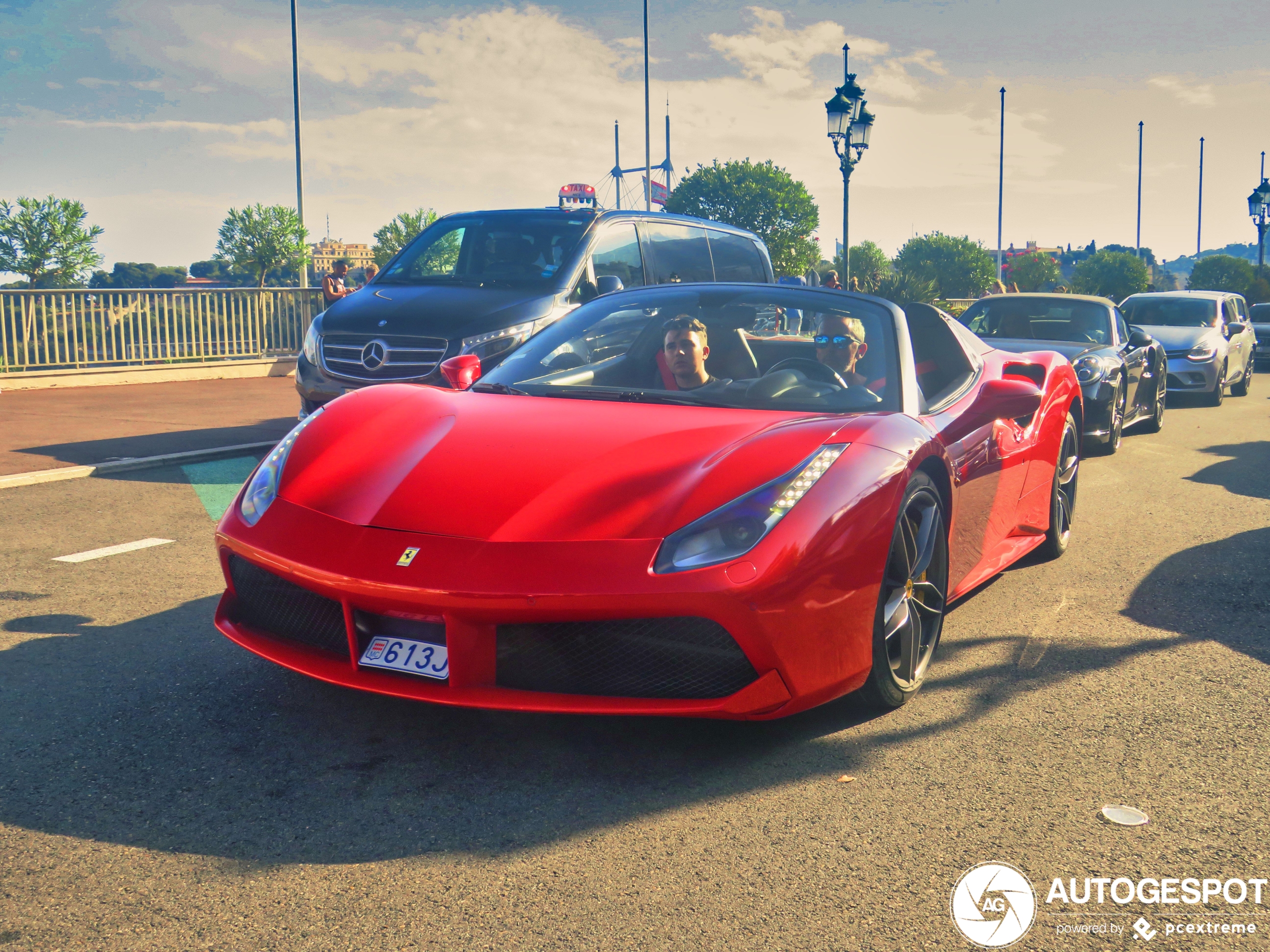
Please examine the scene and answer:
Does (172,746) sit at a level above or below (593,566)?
below

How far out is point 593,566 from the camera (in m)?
2.84

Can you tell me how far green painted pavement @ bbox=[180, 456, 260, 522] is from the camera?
687cm

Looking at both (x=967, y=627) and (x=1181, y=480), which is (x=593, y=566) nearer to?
(x=967, y=627)


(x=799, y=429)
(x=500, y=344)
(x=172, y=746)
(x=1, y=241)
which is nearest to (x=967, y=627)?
(x=799, y=429)

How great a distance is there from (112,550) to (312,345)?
10.2ft

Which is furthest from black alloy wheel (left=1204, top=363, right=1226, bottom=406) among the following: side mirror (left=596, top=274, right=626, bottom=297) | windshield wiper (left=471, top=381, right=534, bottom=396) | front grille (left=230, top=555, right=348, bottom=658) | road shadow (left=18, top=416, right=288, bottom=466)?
front grille (left=230, top=555, right=348, bottom=658)

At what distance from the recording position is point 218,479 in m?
7.91

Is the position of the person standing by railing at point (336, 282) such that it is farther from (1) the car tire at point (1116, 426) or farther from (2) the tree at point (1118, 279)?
(2) the tree at point (1118, 279)

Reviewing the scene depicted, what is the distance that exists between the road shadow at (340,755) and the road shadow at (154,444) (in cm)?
498

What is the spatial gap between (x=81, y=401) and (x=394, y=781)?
41.4 ft

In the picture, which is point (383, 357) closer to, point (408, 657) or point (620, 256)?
point (620, 256)

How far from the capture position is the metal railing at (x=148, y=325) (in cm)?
1564

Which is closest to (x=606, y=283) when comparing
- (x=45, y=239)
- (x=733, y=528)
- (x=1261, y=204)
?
(x=733, y=528)

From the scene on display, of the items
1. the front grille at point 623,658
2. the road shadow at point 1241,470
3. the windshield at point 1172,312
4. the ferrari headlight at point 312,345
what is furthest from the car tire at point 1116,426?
the front grille at point 623,658
